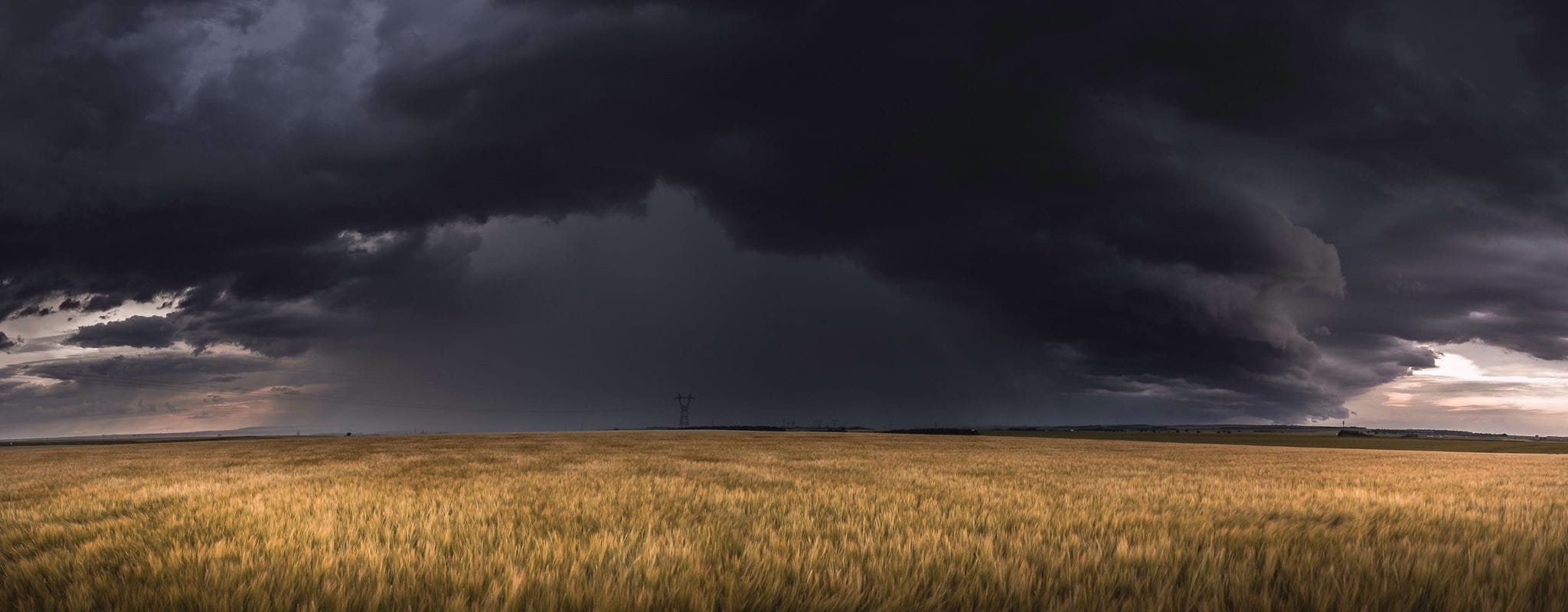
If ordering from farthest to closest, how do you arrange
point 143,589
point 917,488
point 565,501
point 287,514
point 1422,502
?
point 917,488 → point 1422,502 → point 565,501 → point 287,514 → point 143,589

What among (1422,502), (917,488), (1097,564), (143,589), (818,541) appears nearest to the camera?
(143,589)

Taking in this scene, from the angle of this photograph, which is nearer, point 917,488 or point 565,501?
point 565,501

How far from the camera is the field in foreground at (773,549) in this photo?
407 centimetres

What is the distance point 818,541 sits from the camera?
18.6ft

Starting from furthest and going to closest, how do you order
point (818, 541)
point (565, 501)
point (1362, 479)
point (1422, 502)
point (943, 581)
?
1. point (1362, 479)
2. point (1422, 502)
3. point (565, 501)
4. point (818, 541)
5. point (943, 581)

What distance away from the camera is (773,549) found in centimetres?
562

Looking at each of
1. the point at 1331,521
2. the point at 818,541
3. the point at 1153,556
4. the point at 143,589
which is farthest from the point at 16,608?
the point at 1331,521

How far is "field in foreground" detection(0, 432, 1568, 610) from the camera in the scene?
4070 mm

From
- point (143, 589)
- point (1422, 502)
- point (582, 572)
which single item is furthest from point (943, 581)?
point (1422, 502)

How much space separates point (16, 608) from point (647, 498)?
6.41 m

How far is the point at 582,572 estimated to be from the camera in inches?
177

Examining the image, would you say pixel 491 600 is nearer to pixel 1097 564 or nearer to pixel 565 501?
pixel 1097 564

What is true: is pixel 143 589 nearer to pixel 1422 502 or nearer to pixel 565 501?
pixel 565 501

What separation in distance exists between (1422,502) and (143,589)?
49.5 ft
